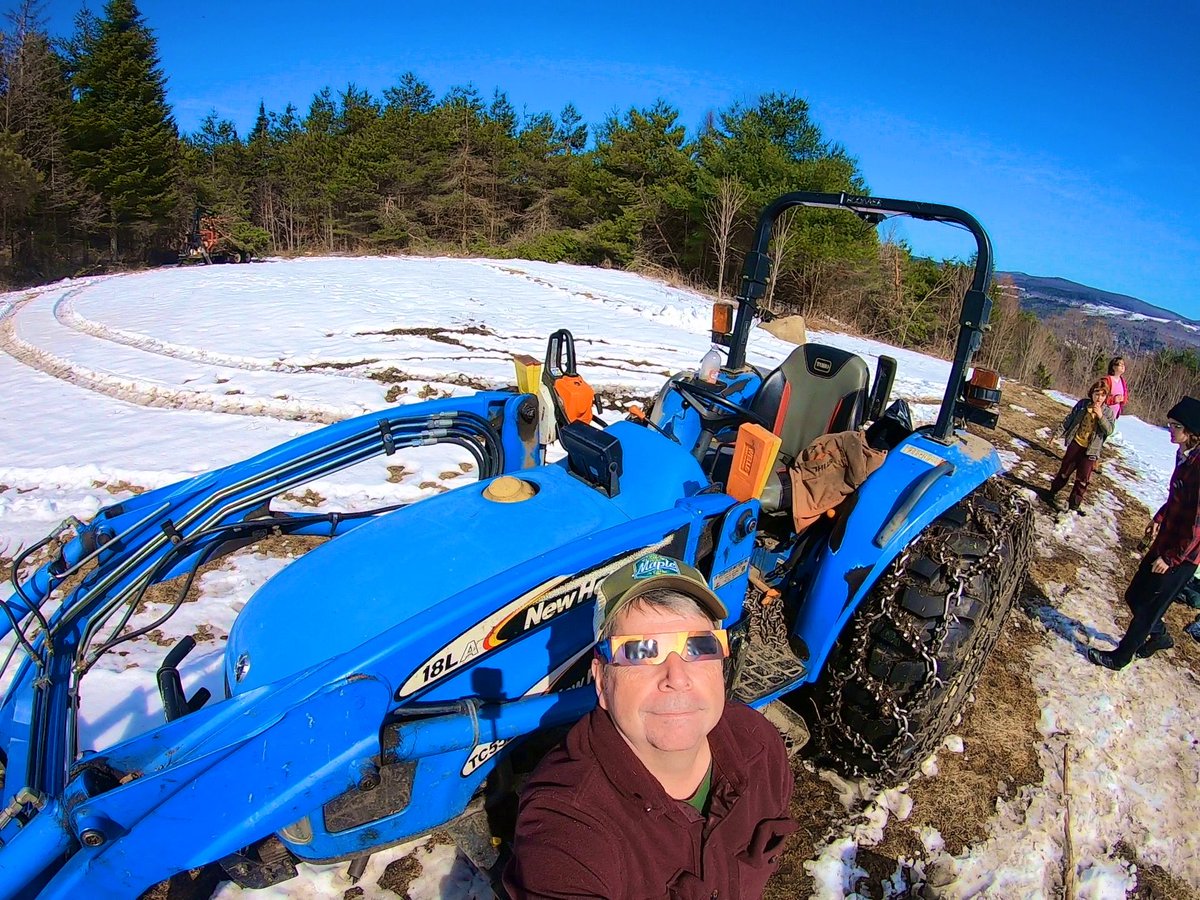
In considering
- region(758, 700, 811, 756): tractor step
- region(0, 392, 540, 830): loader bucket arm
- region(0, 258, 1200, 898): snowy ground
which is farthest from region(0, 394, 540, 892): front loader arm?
region(758, 700, 811, 756): tractor step

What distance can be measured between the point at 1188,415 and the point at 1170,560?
91 cm

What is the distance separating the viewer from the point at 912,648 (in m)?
2.78

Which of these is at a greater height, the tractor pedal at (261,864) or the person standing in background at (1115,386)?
Result: the person standing in background at (1115,386)

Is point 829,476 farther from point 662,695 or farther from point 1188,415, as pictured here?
point 1188,415

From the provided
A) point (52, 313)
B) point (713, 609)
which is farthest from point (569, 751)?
point (52, 313)

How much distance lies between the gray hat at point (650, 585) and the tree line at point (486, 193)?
2109cm

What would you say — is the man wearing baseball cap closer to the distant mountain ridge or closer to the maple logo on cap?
the maple logo on cap

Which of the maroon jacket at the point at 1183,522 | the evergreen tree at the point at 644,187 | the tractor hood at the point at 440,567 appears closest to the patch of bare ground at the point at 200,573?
the tractor hood at the point at 440,567

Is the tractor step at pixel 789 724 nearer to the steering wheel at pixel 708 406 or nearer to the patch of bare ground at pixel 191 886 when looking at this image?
the steering wheel at pixel 708 406

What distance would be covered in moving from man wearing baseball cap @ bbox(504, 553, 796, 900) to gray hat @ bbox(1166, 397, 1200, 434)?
14.0ft

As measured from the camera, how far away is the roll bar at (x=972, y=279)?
2.89 metres

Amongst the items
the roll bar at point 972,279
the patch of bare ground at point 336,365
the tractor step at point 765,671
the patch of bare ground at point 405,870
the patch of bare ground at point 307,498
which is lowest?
the patch of bare ground at point 405,870

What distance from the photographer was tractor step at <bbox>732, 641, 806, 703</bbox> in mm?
2662

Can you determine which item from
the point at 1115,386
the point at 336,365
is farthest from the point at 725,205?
the point at 1115,386
